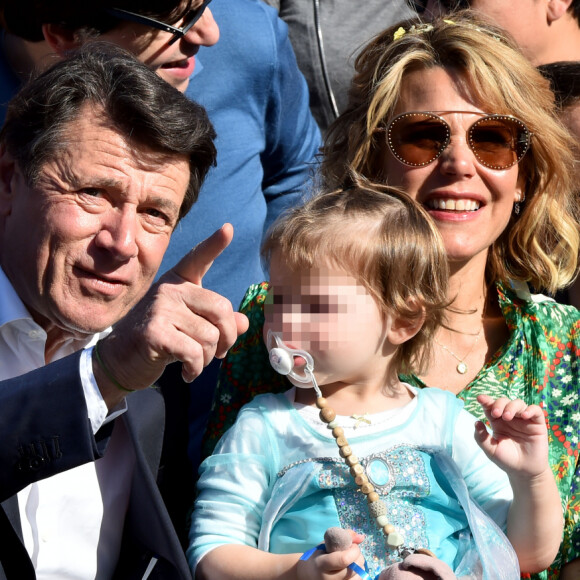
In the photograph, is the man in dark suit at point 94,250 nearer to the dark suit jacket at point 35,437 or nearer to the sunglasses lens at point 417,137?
the dark suit jacket at point 35,437

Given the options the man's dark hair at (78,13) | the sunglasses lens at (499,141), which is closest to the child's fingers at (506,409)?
the sunglasses lens at (499,141)

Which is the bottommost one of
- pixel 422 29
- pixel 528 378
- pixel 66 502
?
pixel 528 378

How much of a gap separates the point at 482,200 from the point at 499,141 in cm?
19

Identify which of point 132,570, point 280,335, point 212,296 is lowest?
point 132,570

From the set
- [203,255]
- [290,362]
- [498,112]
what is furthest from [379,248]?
[498,112]

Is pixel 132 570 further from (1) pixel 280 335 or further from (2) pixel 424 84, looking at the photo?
(2) pixel 424 84

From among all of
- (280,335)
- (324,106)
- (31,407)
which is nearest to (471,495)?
(280,335)

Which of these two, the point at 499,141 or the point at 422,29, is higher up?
the point at 422,29

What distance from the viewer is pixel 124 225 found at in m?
2.68

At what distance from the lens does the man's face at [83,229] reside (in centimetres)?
266

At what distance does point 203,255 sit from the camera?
212cm

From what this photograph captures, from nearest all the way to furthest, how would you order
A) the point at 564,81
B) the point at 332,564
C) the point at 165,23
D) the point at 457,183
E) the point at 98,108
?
the point at 332,564, the point at 98,108, the point at 457,183, the point at 165,23, the point at 564,81

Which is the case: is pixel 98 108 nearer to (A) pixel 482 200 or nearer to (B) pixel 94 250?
(B) pixel 94 250

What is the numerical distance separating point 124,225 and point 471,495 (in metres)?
1.18
